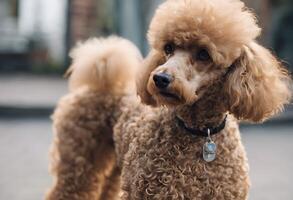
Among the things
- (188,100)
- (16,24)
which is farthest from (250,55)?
(16,24)

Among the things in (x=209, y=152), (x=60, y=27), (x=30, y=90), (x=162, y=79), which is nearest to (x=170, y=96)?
(x=162, y=79)

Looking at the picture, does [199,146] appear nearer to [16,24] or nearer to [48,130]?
[48,130]

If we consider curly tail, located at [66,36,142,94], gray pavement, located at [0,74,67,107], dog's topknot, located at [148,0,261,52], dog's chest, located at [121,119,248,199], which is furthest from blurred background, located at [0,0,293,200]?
dog's topknot, located at [148,0,261,52]

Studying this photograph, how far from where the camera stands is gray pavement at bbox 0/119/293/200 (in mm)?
6211

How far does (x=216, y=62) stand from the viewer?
3.47 m

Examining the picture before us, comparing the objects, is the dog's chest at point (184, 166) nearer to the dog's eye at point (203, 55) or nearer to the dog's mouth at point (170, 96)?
the dog's mouth at point (170, 96)

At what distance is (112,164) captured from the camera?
15.6 feet

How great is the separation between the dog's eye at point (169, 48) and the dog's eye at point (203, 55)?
0.15m

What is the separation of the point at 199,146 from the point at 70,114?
1.28 metres

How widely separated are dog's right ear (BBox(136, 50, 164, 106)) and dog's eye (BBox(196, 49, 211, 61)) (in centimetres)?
26

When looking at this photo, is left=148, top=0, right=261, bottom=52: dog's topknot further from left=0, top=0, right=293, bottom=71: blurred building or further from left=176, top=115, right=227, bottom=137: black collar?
left=0, top=0, right=293, bottom=71: blurred building

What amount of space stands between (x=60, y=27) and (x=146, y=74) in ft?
37.0

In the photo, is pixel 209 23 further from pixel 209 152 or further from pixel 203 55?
pixel 209 152

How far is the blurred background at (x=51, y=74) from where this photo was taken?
22.3ft
